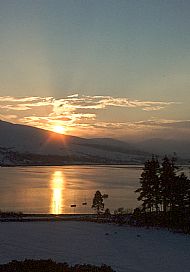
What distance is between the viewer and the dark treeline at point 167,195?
109 ft

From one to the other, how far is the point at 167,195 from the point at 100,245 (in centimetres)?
1416

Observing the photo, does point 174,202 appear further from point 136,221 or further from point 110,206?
point 110,206

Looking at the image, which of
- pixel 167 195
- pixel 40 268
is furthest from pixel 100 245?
pixel 167 195

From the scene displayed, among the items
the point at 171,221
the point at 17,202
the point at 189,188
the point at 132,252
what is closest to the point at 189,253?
the point at 132,252

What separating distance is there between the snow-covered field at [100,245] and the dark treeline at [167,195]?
10.7 feet

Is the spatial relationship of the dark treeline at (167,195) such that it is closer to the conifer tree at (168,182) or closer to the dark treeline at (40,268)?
the conifer tree at (168,182)

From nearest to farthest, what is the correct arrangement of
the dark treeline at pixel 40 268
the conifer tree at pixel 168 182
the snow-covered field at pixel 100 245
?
the dark treeline at pixel 40 268, the snow-covered field at pixel 100 245, the conifer tree at pixel 168 182

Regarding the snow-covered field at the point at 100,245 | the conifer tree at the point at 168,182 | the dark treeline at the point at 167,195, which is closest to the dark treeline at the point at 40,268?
the snow-covered field at the point at 100,245

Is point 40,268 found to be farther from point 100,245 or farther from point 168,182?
point 168,182

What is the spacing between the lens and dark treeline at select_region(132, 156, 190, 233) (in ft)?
109

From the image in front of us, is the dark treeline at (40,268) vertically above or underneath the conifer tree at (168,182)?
underneath

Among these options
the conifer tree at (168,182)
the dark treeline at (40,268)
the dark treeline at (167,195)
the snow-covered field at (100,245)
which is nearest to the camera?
the dark treeline at (40,268)

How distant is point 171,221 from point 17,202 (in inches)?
1540

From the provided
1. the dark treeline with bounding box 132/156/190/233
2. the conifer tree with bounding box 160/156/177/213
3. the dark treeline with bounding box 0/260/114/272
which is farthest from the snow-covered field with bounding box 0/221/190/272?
the conifer tree with bounding box 160/156/177/213
